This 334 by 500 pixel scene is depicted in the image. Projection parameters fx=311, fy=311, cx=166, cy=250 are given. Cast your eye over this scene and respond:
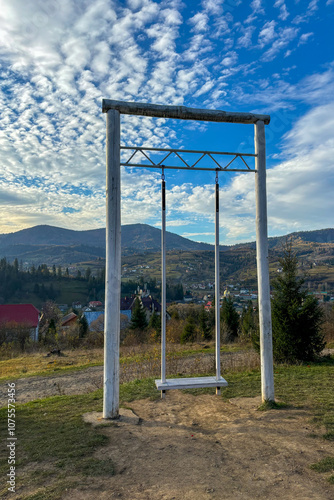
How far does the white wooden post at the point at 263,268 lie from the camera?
6.03m

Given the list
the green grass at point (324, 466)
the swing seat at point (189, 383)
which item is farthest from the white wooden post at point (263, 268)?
the green grass at point (324, 466)

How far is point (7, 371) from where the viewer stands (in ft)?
51.4

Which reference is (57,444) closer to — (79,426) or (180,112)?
(79,426)

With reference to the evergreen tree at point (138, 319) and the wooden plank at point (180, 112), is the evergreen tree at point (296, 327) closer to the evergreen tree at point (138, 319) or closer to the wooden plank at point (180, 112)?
the wooden plank at point (180, 112)

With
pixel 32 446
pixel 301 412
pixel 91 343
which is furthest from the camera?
pixel 91 343

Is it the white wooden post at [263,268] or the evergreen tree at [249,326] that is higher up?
the white wooden post at [263,268]

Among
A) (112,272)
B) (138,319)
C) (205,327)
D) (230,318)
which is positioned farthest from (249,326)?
(112,272)

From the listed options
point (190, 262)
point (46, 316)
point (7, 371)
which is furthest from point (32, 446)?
point (190, 262)

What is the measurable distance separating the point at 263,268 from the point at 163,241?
6.83 feet

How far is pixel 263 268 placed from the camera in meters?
6.13

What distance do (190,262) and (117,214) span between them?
11521 cm

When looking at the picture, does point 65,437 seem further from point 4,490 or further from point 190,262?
point 190,262

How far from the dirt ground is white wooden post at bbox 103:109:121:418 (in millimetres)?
611

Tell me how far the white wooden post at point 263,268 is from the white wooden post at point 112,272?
109 inches
